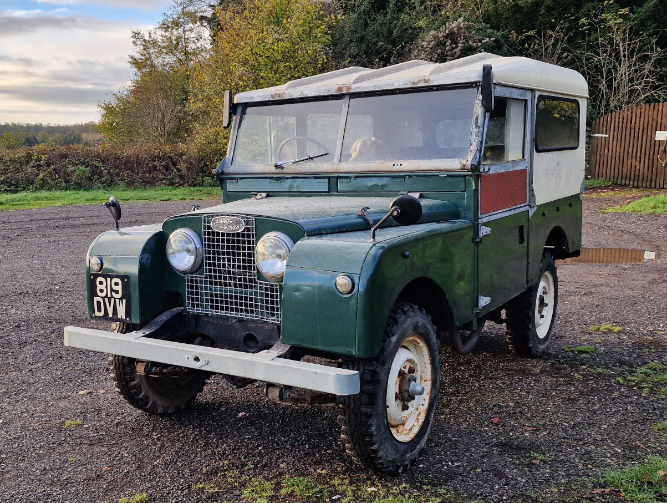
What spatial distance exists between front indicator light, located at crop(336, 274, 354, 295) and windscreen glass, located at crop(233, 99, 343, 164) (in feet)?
5.52

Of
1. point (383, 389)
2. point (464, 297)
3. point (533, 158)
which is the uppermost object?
point (533, 158)

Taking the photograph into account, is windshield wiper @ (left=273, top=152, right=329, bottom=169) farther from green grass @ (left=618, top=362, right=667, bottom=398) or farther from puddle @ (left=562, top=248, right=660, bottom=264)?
puddle @ (left=562, top=248, right=660, bottom=264)

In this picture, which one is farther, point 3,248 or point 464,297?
point 3,248

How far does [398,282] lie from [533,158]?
244cm

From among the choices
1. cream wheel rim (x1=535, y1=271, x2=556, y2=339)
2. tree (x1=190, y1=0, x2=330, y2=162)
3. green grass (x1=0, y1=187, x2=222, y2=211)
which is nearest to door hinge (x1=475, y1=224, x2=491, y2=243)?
cream wheel rim (x1=535, y1=271, x2=556, y2=339)

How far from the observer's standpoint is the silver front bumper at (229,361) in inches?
124

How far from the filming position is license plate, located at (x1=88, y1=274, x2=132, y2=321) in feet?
13.1

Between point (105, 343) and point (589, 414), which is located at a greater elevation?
point (105, 343)

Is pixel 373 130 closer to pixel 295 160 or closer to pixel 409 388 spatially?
pixel 295 160

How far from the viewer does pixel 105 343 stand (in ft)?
12.3

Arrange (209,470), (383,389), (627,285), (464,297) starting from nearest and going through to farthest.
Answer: (383,389) → (209,470) → (464,297) → (627,285)

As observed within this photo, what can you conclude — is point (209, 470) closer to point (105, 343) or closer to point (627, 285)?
point (105, 343)

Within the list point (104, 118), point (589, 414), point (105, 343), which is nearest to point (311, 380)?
point (105, 343)

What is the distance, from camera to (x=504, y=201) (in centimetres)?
486
